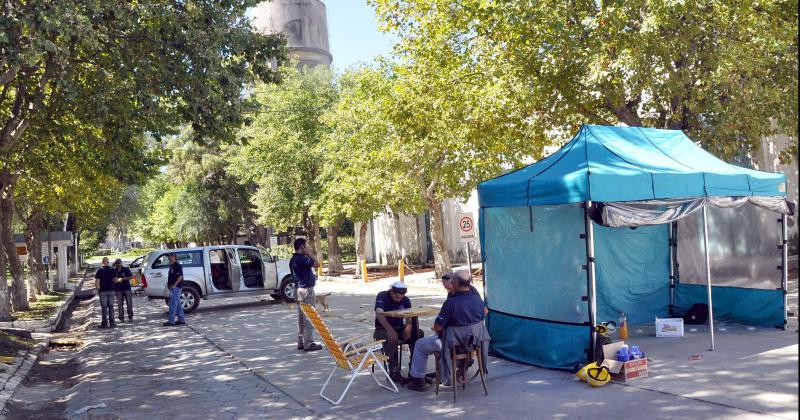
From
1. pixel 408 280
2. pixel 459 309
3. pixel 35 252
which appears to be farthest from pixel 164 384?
pixel 35 252

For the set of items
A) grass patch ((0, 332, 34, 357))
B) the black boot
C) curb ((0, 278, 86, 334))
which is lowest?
curb ((0, 278, 86, 334))

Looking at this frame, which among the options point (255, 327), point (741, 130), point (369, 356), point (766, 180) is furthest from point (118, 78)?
point (741, 130)

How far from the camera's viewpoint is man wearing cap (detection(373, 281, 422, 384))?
8141mm

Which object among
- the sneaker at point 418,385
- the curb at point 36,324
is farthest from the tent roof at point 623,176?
the curb at point 36,324

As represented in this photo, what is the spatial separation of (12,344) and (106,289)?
126 inches

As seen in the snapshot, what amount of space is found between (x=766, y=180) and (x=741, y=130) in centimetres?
459

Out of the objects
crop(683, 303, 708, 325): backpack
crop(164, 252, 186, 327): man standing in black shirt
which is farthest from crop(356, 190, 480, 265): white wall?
crop(683, 303, 708, 325): backpack

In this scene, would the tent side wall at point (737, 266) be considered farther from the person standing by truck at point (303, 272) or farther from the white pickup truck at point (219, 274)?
the white pickup truck at point (219, 274)

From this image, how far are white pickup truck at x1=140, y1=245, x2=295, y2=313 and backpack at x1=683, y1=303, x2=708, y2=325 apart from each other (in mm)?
12112

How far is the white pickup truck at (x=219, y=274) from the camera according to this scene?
18938 mm

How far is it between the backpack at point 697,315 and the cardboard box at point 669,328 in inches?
42.7

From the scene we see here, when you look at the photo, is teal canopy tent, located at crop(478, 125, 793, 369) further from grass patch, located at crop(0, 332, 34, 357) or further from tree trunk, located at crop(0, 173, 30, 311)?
tree trunk, located at crop(0, 173, 30, 311)

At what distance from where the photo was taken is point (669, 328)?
10.1 metres

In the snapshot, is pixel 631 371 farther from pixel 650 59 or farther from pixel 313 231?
pixel 313 231
